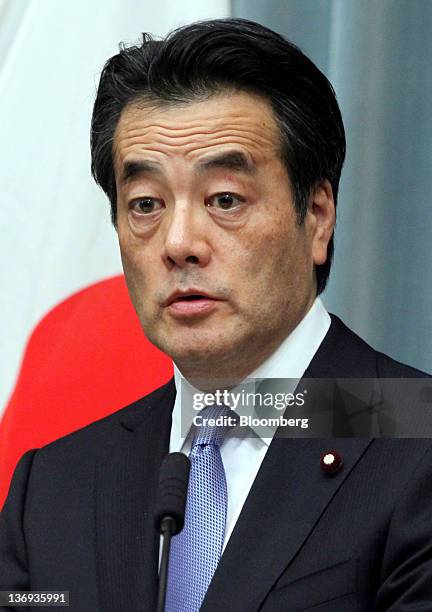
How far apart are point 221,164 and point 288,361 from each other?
283mm

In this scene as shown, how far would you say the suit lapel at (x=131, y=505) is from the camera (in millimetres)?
1584

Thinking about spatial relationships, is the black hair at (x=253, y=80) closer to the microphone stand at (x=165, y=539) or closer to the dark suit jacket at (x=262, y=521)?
the dark suit jacket at (x=262, y=521)

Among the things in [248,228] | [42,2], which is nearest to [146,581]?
[248,228]

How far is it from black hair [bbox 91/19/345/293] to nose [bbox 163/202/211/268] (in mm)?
164

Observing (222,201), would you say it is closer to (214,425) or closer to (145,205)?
(145,205)

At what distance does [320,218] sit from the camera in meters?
1.79

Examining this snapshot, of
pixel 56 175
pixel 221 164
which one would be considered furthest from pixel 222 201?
pixel 56 175

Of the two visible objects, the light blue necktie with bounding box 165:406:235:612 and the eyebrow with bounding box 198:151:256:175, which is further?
the eyebrow with bounding box 198:151:256:175

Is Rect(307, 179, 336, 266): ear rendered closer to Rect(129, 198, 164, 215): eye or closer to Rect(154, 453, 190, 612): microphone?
Rect(129, 198, 164, 215): eye

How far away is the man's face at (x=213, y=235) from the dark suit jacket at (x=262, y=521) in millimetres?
112

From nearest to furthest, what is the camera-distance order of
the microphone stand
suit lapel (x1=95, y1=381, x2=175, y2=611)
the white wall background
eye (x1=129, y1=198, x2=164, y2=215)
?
the microphone stand
suit lapel (x1=95, y1=381, x2=175, y2=611)
eye (x1=129, y1=198, x2=164, y2=215)
the white wall background

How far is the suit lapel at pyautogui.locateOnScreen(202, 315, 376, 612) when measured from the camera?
4.89ft

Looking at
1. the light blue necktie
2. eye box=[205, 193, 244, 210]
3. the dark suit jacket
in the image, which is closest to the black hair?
eye box=[205, 193, 244, 210]

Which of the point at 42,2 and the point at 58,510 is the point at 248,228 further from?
the point at 42,2
